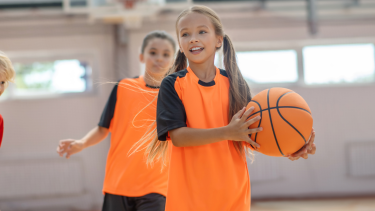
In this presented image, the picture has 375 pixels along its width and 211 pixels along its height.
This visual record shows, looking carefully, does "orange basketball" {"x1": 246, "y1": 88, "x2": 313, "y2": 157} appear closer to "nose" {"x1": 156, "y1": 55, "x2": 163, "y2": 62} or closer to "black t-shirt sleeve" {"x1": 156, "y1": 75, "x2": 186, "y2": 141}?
"black t-shirt sleeve" {"x1": 156, "y1": 75, "x2": 186, "y2": 141}

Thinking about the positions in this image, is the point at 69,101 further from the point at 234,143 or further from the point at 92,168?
the point at 234,143

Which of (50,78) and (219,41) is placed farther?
(50,78)

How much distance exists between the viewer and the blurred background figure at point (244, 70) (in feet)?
20.6

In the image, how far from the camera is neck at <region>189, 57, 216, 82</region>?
1.72 meters

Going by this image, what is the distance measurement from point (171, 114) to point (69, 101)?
17.4ft

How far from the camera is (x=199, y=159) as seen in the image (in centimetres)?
157

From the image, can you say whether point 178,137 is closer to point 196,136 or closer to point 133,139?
point 196,136

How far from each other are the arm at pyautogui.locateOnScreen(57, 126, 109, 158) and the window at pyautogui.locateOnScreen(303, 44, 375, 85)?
5076 millimetres

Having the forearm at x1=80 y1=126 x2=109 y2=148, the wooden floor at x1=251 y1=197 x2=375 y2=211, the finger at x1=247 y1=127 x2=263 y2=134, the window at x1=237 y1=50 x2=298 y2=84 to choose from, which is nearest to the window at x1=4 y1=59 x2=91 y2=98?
the window at x1=237 y1=50 x2=298 y2=84

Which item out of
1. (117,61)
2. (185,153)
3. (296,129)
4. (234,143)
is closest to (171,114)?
(185,153)

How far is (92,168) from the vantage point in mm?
6320

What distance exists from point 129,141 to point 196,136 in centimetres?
108

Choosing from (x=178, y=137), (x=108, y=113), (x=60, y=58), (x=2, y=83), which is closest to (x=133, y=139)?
(x=108, y=113)

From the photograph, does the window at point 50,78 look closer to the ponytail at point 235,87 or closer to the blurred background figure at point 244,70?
the blurred background figure at point 244,70
